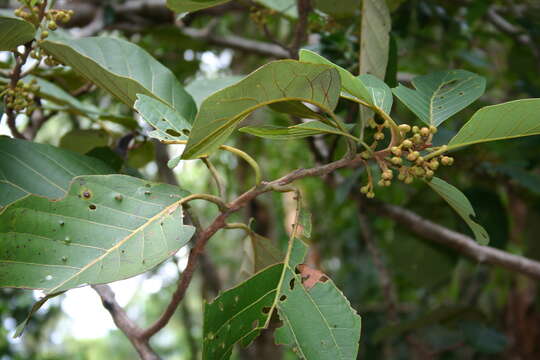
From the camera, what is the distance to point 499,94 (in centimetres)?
328

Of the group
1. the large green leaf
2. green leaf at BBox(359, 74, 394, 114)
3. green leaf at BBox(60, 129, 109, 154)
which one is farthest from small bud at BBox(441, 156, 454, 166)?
green leaf at BBox(60, 129, 109, 154)

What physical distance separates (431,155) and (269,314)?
335 mm

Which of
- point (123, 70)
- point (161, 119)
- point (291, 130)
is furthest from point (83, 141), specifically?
point (291, 130)

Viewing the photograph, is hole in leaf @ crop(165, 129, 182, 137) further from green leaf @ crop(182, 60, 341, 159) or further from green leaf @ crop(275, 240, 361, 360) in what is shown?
green leaf @ crop(275, 240, 361, 360)

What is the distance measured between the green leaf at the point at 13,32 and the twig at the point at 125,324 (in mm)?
426

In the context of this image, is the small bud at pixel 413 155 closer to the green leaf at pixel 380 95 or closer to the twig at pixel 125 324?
the green leaf at pixel 380 95

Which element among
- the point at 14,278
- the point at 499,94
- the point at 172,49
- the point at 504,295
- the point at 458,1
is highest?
the point at 14,278

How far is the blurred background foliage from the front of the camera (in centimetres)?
157

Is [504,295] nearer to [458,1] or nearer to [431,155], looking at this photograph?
[458,1]

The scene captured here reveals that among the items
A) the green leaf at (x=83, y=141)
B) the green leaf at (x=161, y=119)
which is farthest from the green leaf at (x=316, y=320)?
the green leaf at (x=83, y=141)

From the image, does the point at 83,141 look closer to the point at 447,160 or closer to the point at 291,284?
the point at 291,284

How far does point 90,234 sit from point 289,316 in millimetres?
313

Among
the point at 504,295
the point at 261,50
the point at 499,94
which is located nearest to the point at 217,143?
the point at 261,50

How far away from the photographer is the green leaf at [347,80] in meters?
0.77
